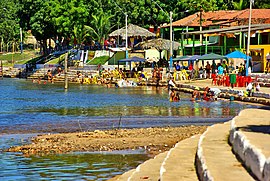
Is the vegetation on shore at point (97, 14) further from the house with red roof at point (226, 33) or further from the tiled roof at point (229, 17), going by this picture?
the house with red roof at point (226, 33)

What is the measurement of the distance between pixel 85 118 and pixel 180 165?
22.6 m

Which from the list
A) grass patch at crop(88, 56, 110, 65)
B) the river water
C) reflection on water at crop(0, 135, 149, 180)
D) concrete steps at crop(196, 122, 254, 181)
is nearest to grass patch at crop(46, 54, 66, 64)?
grass patch at crop(88, 56, 110, 65)

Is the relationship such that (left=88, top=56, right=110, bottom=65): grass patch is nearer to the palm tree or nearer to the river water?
the palm tree

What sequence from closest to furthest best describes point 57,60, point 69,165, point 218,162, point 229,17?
point 218,162 → point 69,165 → point 229,17 → point 57,60

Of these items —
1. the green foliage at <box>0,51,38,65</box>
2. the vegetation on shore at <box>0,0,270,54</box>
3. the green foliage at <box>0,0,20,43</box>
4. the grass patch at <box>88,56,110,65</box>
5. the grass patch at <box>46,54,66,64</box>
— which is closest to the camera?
the grass patch at <box>88,56,110,65</box>

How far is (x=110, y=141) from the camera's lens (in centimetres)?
2434

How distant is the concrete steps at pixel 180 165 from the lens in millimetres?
12805

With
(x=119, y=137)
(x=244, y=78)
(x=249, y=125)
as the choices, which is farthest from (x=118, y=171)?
(x=244, y=78)

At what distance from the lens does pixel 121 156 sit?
2106 centimetres

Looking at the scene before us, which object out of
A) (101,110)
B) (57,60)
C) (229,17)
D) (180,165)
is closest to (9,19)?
(57,60)

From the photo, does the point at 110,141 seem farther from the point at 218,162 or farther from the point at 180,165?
the point at 218,162

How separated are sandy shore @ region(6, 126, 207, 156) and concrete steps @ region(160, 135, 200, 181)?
4.41 metres

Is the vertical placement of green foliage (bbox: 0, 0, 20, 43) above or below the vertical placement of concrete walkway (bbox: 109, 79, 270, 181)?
above

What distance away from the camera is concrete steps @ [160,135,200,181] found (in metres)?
12.8
